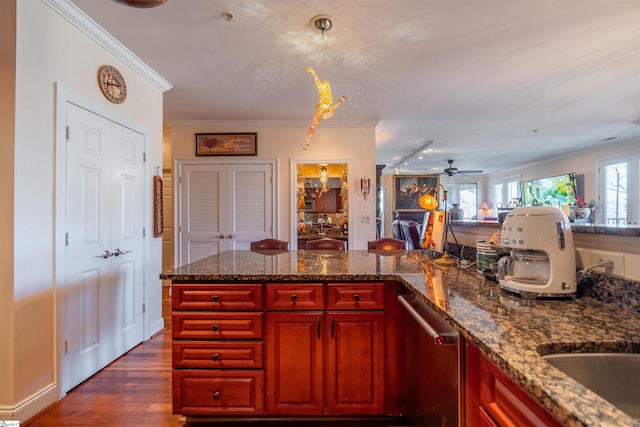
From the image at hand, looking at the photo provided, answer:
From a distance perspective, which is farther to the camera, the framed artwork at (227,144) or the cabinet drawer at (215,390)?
the framed artwork at (227,144)

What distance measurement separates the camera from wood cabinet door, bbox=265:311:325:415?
1.56 m

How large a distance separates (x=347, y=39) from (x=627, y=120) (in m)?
4.82

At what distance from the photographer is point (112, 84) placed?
2361 mm

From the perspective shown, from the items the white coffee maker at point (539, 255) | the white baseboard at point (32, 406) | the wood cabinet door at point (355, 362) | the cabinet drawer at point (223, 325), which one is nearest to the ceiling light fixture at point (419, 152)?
the white coffee maker at point (539, 255)

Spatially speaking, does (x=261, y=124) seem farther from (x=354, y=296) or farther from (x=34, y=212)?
(x=354, y=296)

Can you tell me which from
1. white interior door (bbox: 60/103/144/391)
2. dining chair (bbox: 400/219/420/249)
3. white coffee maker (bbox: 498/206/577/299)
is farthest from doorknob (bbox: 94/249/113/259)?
dining chair (bbox: 400/219/420/249)

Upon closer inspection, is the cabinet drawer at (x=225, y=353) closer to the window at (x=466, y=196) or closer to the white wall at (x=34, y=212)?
the white wall at (x=34, y=212)

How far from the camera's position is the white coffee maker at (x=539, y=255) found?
112 centimetres

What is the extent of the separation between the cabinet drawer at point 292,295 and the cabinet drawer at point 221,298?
2.8 inches

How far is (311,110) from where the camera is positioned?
12.5 ft

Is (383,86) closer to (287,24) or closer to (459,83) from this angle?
(459,83)

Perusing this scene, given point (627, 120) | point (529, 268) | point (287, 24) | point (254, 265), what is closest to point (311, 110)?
point (287, 24)

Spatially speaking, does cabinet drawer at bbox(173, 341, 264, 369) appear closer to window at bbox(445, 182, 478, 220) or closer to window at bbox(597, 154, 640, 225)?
window at bbox(597, 154, 640, 225)

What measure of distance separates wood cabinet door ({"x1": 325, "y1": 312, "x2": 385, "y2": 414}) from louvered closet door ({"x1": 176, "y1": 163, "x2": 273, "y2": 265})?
2.88 m
